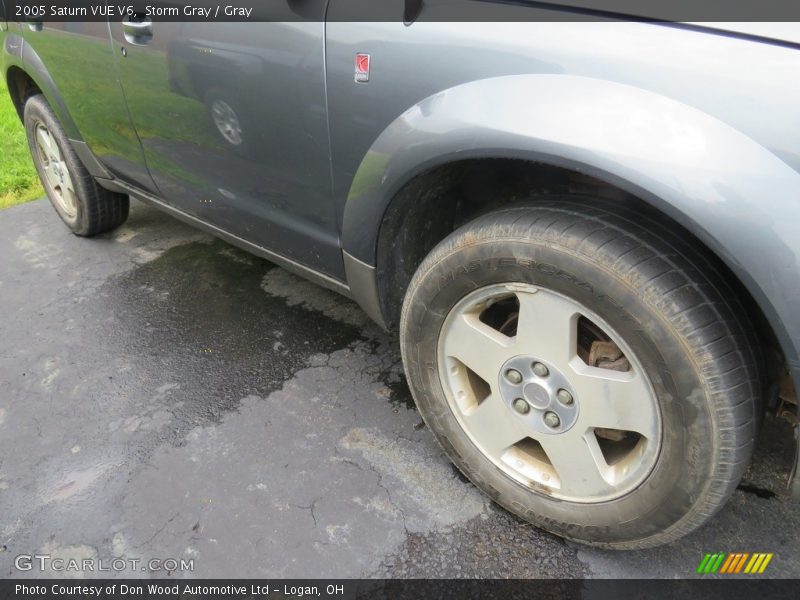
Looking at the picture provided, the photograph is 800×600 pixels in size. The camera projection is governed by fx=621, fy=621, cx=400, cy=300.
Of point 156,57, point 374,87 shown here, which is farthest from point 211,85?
point 374,87

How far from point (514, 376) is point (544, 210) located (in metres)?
0.46

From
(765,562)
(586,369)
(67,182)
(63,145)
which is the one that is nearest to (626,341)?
(586,369)

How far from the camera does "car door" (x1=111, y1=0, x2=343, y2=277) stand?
1747 millimetres

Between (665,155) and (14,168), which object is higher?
(665,155)

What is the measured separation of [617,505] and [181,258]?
2.56 metres

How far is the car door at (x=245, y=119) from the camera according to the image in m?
1.75

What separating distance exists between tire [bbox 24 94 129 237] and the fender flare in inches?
99.6

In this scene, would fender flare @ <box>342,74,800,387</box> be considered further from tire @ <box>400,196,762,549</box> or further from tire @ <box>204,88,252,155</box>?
tire @ <box>204,88,252,155</box>

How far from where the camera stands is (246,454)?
2.10 meters

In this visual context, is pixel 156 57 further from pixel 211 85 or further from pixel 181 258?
pixel 181 258

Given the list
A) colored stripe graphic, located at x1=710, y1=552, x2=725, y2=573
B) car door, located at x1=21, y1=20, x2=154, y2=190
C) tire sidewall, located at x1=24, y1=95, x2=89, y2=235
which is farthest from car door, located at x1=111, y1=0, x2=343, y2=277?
colored stripe graphic, located at x1=710, y1=552, x2=725, y2=573

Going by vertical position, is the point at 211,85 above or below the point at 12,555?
above

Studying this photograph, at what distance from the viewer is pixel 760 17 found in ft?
3.66

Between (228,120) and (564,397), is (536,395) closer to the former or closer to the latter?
(564,397)
